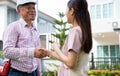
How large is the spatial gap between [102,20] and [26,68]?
1402cm

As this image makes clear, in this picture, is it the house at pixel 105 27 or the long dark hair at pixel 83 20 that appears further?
the house at pixel 105 27

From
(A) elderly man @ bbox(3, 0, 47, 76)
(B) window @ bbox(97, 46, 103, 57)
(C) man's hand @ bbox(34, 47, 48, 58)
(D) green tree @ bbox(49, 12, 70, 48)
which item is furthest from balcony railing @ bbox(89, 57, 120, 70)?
(C) man's hand @ bbox(34, 47, 48, 58)

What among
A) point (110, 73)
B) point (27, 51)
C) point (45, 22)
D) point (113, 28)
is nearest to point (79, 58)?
point (27, 51)

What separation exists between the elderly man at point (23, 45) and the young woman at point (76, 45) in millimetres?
182

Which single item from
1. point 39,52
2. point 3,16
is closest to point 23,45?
point 39,52

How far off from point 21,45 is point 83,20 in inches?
18.2

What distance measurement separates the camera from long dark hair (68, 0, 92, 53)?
5.89 feet

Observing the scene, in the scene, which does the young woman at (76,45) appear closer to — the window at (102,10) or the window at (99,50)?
the window at (102,10)

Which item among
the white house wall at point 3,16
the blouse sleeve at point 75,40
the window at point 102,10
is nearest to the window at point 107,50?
the window at point 102,10

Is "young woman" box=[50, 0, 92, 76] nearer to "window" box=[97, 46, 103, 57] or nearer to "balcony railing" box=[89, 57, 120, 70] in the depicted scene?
"balcony railing" box=[89, 57, 120, 70]

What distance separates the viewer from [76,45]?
1.77 meters

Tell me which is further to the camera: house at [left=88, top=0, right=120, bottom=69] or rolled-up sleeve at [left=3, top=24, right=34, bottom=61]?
house at [left=88, top=0, right=120, bottom=69]

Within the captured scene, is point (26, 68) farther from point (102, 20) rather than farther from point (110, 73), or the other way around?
point (102, 20)

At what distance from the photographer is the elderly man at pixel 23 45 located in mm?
1969
